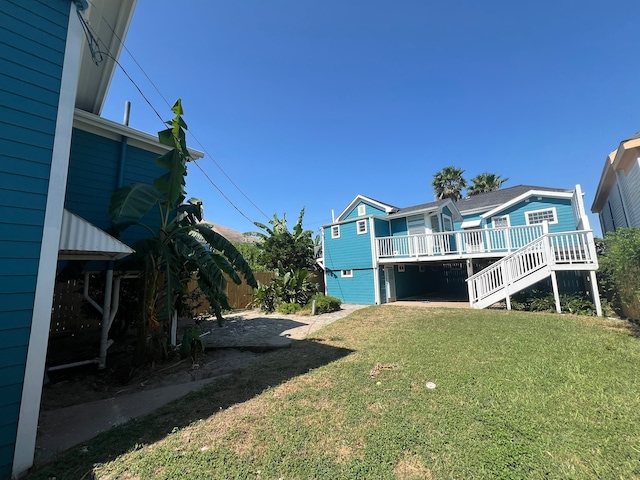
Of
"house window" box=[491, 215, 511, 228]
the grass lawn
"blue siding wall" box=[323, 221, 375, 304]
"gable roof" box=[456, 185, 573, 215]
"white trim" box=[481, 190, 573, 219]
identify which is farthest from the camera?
"gable roof" box=[456, 185, 573, 215]

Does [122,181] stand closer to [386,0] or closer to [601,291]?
[386,0]

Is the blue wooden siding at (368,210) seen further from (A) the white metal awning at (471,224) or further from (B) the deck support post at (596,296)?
(B) the deck support post at (596,296)

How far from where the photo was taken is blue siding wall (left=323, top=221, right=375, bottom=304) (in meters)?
15.1

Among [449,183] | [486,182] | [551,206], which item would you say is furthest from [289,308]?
[486,182]

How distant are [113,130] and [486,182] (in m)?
32.9

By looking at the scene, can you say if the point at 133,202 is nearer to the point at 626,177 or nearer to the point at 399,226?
the point at 399,226

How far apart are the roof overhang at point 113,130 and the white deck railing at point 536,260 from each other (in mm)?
11975

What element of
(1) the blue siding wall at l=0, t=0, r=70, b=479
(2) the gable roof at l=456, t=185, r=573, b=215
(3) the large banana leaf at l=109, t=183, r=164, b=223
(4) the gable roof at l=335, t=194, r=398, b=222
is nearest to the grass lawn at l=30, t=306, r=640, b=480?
(1) the blue siding wall at l=0, t=0, r=70, b=479

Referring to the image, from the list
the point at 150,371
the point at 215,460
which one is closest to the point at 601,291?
the point at 215,460

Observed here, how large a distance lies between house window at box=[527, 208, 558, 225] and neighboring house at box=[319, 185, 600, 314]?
0.13ft

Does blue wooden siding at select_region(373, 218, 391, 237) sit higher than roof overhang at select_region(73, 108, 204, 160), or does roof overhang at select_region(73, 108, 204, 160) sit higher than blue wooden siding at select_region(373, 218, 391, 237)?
roof overhang at select_region(73, 108, 204, 160)

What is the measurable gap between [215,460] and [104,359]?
4.77 meters

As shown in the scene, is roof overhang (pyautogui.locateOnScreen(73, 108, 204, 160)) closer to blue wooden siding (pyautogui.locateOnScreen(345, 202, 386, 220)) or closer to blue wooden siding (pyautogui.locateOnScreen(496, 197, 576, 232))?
blue wooden siding (pyautogui.locateOnScreen(345, 202, 386, 220))

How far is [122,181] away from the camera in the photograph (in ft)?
19.9
